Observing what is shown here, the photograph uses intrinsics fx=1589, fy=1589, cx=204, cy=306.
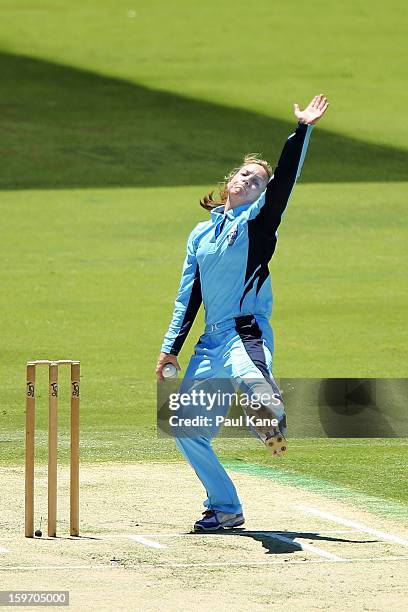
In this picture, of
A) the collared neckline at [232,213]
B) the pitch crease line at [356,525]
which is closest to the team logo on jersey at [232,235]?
the collared neckline at [232,213]

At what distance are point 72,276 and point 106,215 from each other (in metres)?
5.37

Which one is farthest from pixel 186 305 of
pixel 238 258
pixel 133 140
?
pixel 133 140

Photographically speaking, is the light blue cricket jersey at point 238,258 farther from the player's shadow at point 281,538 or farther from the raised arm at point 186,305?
the player's shadow at point 281,538

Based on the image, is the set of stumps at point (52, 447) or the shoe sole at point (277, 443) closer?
the shoe sole at point (277, 443)

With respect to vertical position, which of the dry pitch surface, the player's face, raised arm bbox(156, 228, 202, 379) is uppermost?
the player's face

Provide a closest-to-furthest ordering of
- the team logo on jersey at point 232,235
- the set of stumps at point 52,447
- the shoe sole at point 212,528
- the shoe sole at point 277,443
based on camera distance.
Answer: the shoe sole at point 277,443 < the set of stumps at point 52,447 < the team logo on jersey at point 232,235 < the shoe sole at point 212,528

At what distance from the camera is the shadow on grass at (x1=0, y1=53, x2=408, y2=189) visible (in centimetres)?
3500

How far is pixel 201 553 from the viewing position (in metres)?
9.05

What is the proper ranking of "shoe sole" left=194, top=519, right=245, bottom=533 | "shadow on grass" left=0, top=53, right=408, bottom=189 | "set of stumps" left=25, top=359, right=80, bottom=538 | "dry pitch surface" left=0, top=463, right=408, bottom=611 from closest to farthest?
"dry pitch surface" left=0, top=463, right=408, bottom=611, "set of stumps" left=25, top=359, right=80, bottom=538, "shoe sole" left=194, top=519, right=245, bottom=533, "shadow on grass" left=0, top=53, right=408, bottom=189

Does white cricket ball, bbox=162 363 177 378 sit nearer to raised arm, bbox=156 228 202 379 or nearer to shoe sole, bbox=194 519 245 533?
raised arm, bbox=156 228 202 379

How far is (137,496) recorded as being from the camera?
10.9m

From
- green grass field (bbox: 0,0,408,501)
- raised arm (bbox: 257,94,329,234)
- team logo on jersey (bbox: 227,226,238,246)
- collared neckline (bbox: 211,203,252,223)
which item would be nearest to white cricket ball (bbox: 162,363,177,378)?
team logo on jersey (bbox: 227,226,238,246)

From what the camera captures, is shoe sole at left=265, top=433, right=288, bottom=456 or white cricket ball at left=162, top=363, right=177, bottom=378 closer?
shoe sole at left=265, top=433, right=288, bottom=456

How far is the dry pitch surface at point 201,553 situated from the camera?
8.05m
